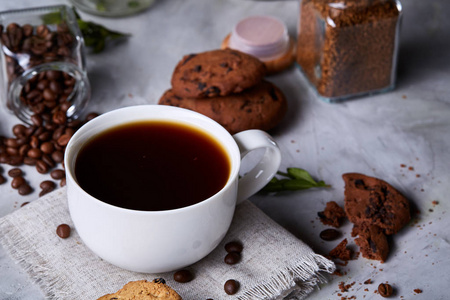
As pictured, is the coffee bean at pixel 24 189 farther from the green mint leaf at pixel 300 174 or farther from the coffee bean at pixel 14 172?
the green mint leaf at pixel 300 174

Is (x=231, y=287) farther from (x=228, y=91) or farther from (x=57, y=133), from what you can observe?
(x=57, y=133)

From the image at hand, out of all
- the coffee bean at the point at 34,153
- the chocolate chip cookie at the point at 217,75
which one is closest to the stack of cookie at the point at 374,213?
the chocolate chip cookie at the point at 217,75

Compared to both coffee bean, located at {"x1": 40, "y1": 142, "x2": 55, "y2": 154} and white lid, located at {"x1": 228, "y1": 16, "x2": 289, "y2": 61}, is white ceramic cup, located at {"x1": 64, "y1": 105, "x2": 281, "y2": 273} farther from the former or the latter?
white lid, located at {"x1": 228, "y1": 16, "x2": 289, "y2": 61}

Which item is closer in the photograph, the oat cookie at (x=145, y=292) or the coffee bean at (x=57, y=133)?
the oat cookie at (x=145, y=292)

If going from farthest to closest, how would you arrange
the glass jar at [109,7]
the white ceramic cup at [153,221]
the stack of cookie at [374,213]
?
the glass jar at [109,7]
the stack of cookie at [374,213]
the white ceramic cup at [153,221]

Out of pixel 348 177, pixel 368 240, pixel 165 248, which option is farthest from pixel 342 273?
pixel 165 248

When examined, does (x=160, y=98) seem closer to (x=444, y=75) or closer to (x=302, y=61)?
(x=302, y=61)

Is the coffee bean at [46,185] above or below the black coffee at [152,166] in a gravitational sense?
below
